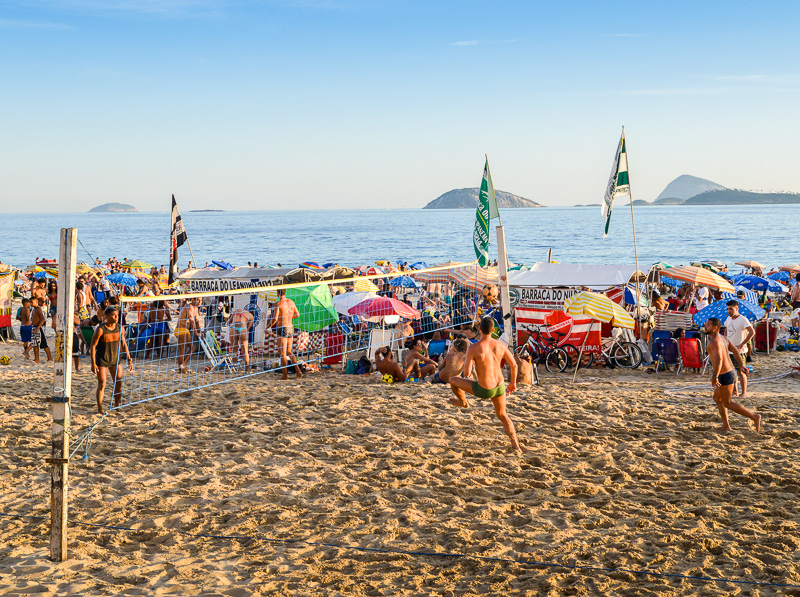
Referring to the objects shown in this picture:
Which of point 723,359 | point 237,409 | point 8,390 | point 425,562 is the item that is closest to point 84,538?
point 425,562

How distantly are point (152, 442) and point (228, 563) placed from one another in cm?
275

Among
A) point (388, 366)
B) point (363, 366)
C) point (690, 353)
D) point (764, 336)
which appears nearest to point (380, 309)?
point (363, 366)

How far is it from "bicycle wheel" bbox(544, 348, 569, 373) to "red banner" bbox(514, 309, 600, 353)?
26cm

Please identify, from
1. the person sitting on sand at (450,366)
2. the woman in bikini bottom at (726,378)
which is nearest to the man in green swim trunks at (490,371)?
the person sitting on sand at (450,366)

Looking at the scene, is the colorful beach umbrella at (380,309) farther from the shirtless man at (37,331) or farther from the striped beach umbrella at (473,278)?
the shirtless man at (37,331)

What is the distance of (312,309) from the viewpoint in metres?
10.7

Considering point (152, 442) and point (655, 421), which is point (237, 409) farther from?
point (655, 421)

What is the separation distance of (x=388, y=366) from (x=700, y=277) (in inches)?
301

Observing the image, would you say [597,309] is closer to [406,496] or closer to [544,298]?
[544,298]

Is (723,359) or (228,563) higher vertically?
(723,359)

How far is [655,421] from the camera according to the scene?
7105mm

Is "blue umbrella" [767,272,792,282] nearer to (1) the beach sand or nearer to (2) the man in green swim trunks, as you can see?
(1) the beach sand

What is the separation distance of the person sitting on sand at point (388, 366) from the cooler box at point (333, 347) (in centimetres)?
136

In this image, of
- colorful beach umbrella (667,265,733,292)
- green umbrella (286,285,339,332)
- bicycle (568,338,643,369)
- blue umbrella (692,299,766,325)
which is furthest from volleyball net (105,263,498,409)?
colorful beach umbrella (667,265,733,292)
